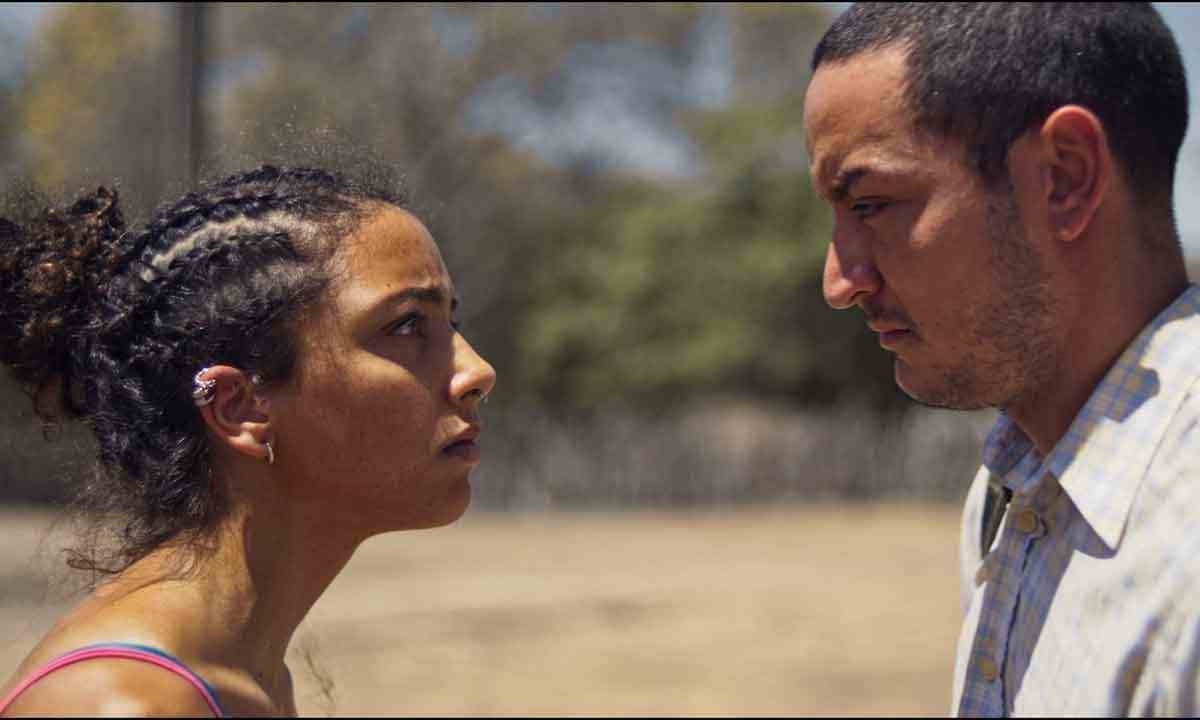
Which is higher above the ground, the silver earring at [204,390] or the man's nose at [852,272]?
the man's nose at [852,272]

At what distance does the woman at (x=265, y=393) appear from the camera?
7.14 feet

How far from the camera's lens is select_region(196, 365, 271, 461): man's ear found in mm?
2170

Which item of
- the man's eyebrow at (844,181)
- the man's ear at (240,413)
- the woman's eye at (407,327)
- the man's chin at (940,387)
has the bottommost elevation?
the man's ear at (240,413)

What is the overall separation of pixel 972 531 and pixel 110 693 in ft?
4.90

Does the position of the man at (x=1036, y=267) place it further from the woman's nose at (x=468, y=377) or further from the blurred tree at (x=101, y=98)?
the blurred tree at (x=101, y=98)

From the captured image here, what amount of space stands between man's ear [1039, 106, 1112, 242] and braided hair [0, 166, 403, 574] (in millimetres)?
1086

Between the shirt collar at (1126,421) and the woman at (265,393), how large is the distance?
→ 2.97 feet

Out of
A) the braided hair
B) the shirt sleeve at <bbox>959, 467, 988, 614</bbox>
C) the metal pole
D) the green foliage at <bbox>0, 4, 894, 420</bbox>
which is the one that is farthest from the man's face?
the green foliage at <bbox>0, 4, 894, 420</bbox>

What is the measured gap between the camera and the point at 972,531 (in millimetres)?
2514

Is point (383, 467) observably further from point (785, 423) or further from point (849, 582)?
point (785, 423)

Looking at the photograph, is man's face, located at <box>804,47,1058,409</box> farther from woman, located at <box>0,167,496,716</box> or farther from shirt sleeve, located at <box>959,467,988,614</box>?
woman, located at <box>0,167,496,716</box>

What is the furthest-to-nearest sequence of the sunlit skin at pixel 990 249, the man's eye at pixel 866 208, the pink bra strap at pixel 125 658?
the man's eye at pixel 866 208 → the sunlit skin at pixel 990 249 → the pink bra strap at pixel 125 658

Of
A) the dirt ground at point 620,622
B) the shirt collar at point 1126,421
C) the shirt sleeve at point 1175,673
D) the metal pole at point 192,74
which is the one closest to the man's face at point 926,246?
the shirt collar at point 1126,421

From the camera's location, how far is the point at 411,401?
2197 millimetres
